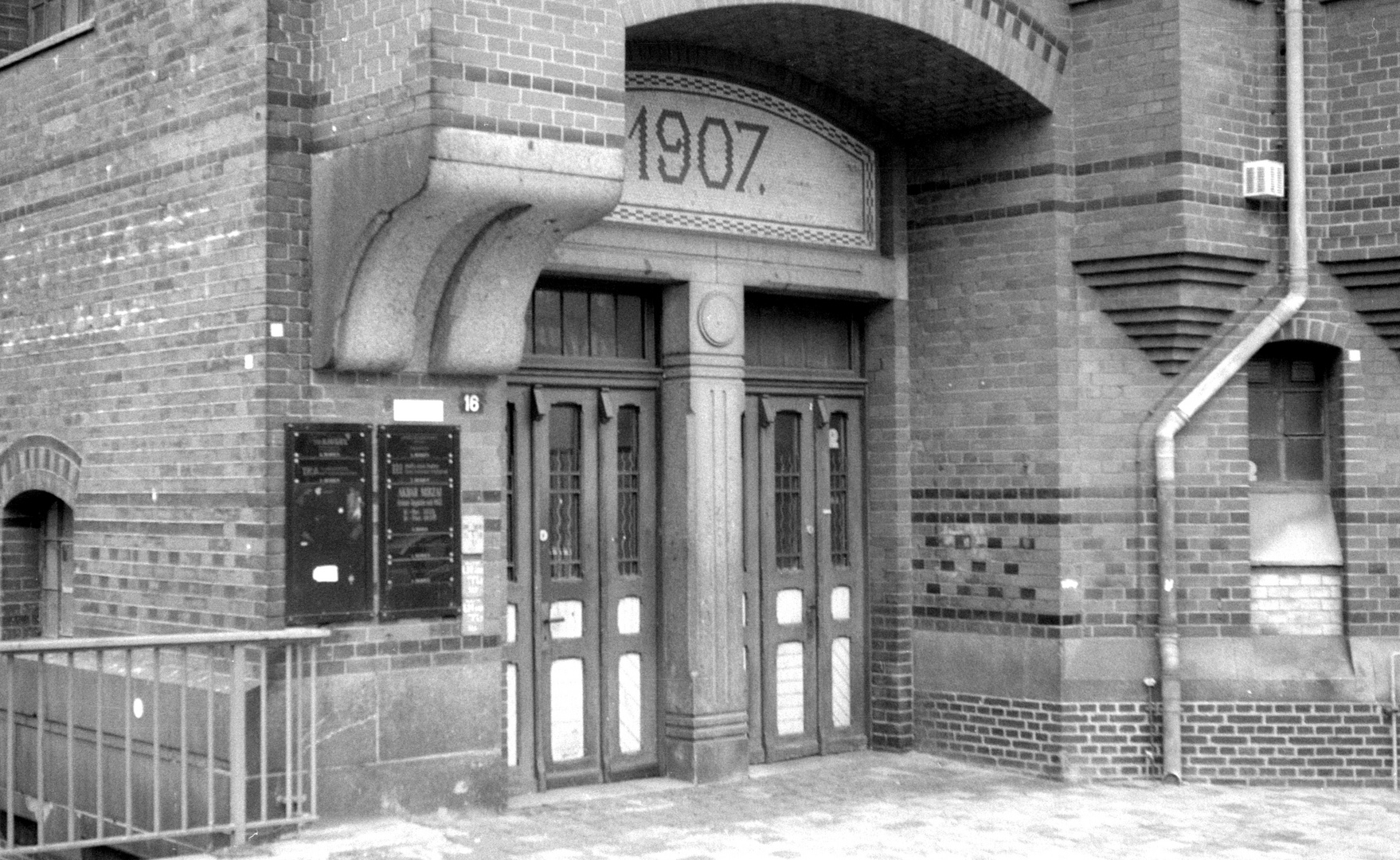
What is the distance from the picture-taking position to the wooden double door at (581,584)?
9.44 m

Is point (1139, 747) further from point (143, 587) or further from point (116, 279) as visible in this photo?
point (116, 279)

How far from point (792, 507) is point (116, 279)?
4261 millimetres

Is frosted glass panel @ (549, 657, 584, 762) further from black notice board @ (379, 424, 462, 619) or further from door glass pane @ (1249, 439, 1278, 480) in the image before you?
door glass pane @ (1249, 439, 1278, 480)

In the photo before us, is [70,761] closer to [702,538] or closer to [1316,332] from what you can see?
[702,538]

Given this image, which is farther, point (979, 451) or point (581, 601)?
point (979, 451)

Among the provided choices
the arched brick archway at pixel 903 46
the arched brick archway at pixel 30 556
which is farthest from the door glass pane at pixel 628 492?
the arched brick archway at pixel 30 556

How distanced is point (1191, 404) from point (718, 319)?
283cm

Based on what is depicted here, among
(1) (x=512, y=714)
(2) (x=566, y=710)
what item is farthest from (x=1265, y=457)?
(1) (x=512, y=714)

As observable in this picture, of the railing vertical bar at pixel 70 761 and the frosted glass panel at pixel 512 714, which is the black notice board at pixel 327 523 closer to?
the railing vertical bar at pixel 70 761

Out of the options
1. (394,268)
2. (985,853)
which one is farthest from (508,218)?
(985,853)

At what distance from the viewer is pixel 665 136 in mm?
10008

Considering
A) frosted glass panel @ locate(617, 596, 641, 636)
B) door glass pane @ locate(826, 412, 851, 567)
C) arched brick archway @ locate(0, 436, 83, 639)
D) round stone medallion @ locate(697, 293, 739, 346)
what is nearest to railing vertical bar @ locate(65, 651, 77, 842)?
A: arched brick archway @ locate(0, 436, 83, 639)

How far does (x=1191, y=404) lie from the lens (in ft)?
32.9

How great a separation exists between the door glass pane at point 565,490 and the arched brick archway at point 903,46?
2.20 m
